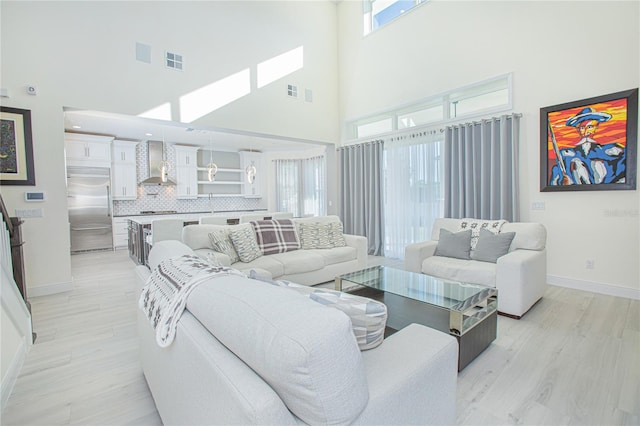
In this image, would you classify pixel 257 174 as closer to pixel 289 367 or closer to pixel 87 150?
pixel 87 150

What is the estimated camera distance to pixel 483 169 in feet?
14.0

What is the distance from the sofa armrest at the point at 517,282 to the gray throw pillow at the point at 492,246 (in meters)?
0.23

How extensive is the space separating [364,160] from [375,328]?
5089mm

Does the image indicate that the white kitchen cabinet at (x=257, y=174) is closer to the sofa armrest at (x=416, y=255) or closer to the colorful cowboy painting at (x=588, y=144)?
the sofa armrest at (x=416, y=255)

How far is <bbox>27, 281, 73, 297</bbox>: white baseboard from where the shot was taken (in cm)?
361

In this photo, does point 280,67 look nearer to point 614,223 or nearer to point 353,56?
point 353,56

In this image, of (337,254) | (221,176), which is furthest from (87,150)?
(337,254)

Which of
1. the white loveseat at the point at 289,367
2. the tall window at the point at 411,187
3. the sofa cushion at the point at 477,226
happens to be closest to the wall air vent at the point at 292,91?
the tall window at the point at 411,187

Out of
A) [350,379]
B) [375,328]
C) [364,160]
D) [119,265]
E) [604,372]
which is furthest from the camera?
[364,160]

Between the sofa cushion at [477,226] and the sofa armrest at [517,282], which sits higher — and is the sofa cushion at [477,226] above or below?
above

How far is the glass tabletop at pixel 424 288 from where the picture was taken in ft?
7.40

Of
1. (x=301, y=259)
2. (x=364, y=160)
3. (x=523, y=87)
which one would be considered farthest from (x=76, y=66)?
(x=523, y=87)

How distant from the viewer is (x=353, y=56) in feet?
20.5

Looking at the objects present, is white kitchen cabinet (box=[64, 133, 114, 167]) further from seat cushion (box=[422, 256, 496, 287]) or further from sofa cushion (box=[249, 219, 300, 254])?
seat cushion (box=[422, 256, 496, 287])
